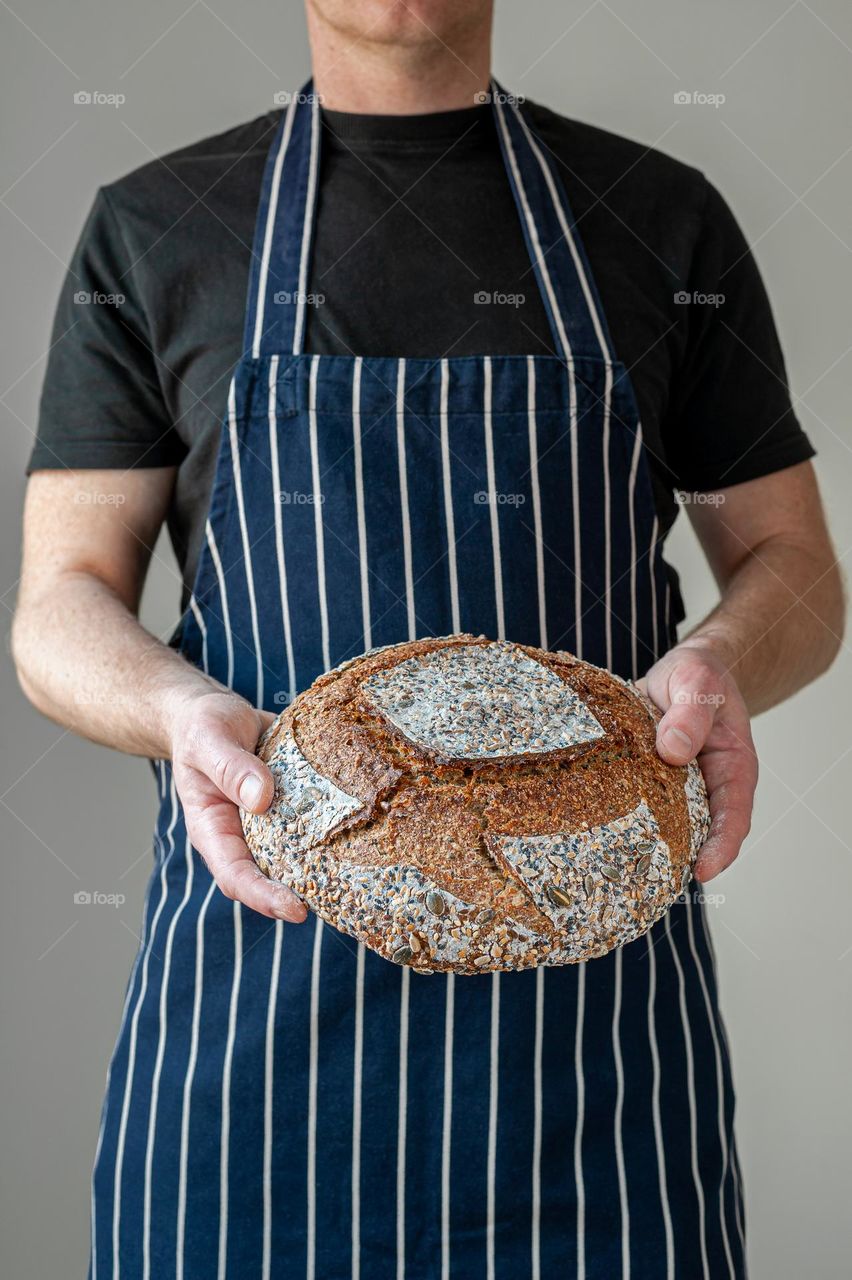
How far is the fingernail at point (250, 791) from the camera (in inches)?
37.4

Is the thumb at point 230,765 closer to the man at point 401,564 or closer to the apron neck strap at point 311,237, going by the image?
the man at point 401,564

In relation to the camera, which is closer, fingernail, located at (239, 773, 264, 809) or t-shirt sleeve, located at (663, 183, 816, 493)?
fingernail, located at (239, 773, 264, 809)

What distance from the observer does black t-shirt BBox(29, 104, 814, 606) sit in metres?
1.32

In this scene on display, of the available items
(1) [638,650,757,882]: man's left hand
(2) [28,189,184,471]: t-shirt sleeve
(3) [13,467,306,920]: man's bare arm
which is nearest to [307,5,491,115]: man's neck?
(2) [28,189,184,471]: t-shirt sleeve

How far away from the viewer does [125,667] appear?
48.7 inches

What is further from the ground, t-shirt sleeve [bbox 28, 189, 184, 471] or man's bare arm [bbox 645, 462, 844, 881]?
t-shirt sleeve [bbox 28, 189, 184, 471]

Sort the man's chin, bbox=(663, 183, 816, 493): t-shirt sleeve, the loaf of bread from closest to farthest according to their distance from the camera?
the loaf of bread
the man's chin
bbox=(663, 183, 816, 493): t-shirt sleeve

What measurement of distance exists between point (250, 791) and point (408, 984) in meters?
0.34

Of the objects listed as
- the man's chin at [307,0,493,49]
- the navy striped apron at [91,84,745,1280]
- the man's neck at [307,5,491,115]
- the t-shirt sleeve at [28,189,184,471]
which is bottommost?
the navy striped apron at [91,84,745,1280]

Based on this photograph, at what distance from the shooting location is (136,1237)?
1196 millimetres

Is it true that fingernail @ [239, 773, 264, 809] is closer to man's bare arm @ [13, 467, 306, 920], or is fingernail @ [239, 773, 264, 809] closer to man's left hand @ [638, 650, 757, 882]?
man's bare arm @ [13, 467, 306, 920]

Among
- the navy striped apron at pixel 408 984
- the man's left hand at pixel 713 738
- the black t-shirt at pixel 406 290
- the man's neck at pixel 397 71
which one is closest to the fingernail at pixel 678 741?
the man's left hand at pixel 713 738

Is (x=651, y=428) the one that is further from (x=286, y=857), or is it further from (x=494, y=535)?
(x=286, y=857)

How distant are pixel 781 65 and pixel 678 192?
690 millimetres
